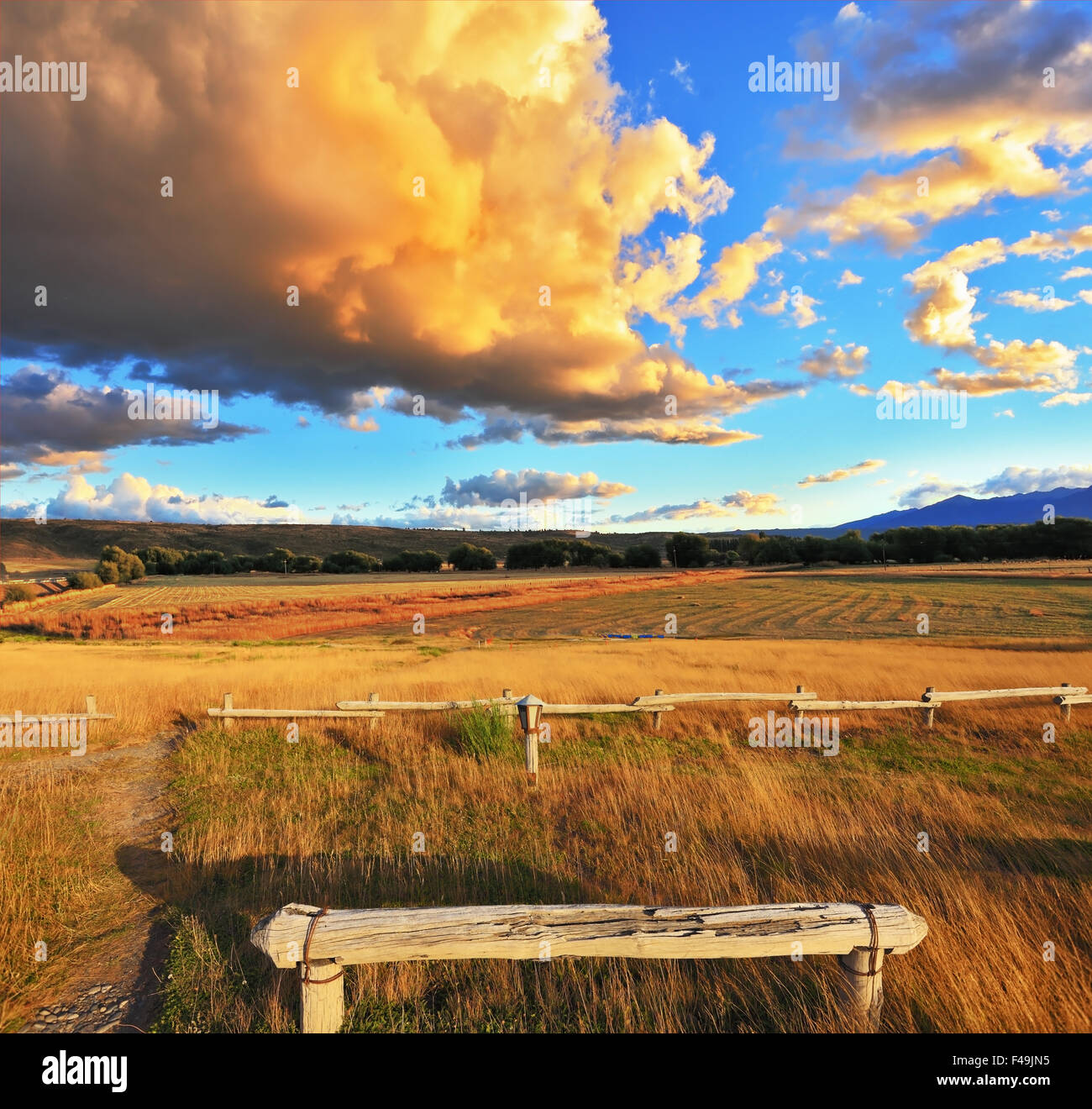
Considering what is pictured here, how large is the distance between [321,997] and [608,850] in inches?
162

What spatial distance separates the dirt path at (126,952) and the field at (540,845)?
0.03 metres

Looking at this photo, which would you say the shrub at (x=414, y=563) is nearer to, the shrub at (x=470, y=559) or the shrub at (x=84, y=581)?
the shrub at (x=470, y=559)

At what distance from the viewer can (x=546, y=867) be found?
256 inches

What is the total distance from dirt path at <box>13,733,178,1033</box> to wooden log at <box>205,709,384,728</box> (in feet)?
8.92

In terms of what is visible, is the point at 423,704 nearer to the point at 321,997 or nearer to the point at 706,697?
the point at 706,697

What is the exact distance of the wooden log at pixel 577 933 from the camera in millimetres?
3451

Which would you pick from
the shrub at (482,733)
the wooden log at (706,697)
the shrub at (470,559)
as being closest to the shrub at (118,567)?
the shrub at (470,559)

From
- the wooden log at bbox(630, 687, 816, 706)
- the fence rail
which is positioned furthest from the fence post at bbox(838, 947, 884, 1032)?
the wooden log at bbox(630, 687, 816, 706)

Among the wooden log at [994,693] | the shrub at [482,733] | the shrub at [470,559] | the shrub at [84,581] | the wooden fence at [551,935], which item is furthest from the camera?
the shrub at [470,559]

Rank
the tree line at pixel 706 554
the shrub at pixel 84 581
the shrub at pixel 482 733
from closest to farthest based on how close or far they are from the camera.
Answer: the shrub at pixel 482 733, the shrub at pixel 84 581, the tree line at pixel 706 554

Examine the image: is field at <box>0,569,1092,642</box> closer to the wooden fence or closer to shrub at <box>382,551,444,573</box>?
the wooden fence

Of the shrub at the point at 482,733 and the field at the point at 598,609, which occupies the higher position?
the shrub at the point at 482,733

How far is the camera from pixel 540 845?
710cm
